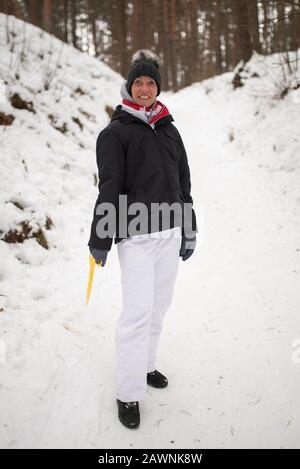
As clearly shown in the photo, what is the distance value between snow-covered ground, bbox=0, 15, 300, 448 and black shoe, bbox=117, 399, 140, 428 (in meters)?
0.06

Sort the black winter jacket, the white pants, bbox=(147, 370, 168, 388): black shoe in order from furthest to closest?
1. bbox=(147, 370, 168, 388): black shoe
2. the white pants
3. the black winter jacket

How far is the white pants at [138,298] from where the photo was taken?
2236 mm

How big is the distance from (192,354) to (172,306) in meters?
0.78

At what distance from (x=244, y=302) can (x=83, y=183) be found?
12.6ft

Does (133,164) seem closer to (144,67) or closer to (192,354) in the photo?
(144,67)

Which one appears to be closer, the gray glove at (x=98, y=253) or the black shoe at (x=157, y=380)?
the gray glove at (x=98, y=253)

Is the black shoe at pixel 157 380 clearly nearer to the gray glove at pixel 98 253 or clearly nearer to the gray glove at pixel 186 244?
the gray glove at pixel 186 244

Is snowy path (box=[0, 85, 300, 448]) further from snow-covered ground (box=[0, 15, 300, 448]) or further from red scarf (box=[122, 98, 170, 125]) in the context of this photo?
red scarf (box=[122, 98, 170, 125])

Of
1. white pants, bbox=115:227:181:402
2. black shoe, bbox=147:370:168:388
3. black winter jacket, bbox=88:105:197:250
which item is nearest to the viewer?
black winter jacket, bbox=88:105:197:250

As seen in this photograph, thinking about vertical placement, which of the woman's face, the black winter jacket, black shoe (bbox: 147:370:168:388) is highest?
the woman's face

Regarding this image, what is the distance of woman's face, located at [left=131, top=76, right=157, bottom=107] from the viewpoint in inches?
89.6

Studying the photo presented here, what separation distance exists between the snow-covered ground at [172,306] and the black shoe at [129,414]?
6cm

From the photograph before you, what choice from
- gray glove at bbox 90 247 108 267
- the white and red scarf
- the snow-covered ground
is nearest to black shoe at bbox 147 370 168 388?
the snow-covered ground

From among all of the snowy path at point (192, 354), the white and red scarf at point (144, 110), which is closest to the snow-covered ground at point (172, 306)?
the snowy path at point (192, 354)
